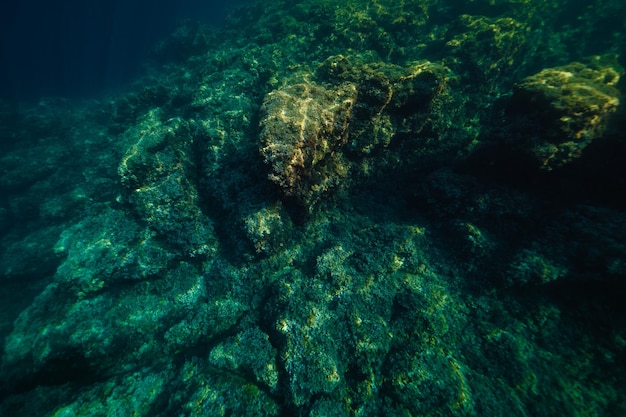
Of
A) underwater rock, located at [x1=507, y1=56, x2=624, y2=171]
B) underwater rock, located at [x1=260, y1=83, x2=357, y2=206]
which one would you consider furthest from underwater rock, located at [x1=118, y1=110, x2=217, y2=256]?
underwater rock, located at [x1=507, y1=56, x2=624, y2=171]

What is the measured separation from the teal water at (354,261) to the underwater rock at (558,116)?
0.03 meters

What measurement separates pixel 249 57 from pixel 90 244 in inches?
270

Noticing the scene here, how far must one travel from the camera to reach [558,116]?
3.98m

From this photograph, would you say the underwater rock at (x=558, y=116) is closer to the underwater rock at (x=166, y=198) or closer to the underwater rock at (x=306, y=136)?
the underwater rock at (x=306, y=136)

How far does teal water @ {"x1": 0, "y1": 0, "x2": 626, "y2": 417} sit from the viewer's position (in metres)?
3.84

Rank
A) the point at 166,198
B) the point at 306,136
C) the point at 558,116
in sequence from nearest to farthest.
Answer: the point at 558,116 → the point at 306,136 → the point at 166,198

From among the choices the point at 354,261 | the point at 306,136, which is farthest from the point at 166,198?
the point at 354,261

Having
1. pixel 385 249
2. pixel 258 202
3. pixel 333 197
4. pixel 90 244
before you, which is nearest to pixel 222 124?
pixel 258 202

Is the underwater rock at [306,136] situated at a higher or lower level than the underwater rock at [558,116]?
lower

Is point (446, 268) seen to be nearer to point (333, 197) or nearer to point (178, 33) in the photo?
point (333, 197)

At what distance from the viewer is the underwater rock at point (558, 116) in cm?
395

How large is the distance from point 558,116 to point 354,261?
143 inches

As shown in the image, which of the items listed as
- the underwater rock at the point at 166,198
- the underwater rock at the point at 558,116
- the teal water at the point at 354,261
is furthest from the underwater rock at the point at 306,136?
the underwater rock at the point at 558,116

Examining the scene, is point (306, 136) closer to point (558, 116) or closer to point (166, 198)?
point (166, 198)
